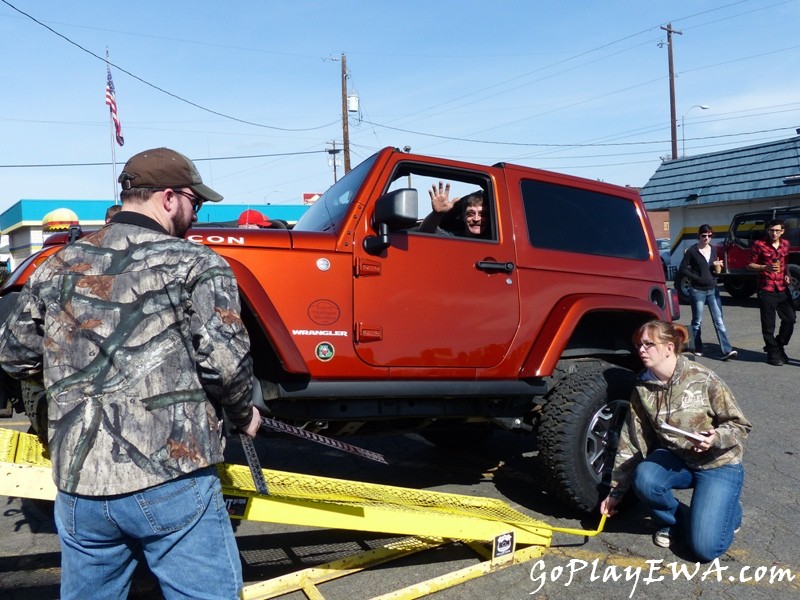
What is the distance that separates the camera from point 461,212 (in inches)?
179

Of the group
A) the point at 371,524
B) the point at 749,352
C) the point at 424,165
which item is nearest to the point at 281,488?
the point at 371,524

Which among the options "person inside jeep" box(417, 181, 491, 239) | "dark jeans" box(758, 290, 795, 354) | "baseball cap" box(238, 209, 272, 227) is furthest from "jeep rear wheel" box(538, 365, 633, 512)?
"dark jeans" box(758, 290, 795, 354)

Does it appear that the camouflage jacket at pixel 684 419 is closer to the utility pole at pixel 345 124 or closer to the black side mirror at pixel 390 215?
the black side mirror at pixel 390 215

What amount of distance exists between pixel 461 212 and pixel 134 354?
2932 millimetres

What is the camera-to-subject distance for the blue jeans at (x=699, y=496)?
366cm

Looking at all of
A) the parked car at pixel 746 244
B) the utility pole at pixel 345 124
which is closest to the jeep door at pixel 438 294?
the parked car at pixel 746 244

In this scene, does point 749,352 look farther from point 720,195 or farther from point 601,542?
point 720,195

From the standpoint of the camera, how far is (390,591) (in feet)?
11.3

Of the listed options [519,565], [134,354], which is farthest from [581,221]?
[134,354]

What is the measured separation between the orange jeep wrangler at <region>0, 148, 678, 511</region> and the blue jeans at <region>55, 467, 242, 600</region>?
138 cm

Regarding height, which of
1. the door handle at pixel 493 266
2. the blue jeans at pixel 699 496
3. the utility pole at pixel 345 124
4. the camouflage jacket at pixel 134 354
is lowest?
the blue jeans at pixel 699 496

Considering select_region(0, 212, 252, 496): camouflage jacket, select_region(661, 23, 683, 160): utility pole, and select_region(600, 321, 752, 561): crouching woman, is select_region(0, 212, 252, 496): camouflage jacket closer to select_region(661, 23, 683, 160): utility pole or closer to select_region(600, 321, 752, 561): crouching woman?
select_region(600, 321, 752, 561): crouching woman

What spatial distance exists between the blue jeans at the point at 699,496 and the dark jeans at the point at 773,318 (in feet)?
21.6

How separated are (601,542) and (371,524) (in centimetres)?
150
